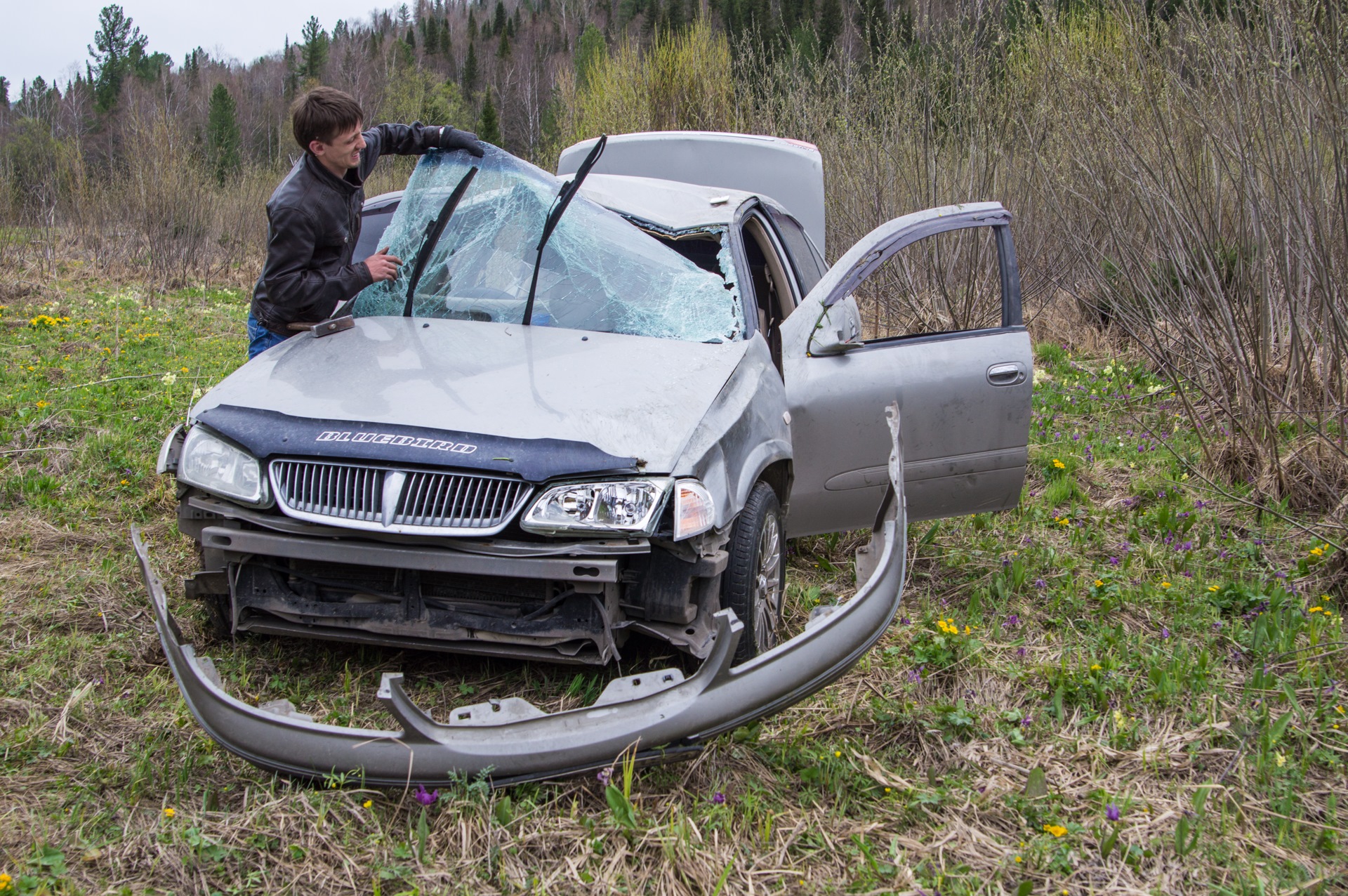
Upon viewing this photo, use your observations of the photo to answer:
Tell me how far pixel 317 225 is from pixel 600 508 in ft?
6.20

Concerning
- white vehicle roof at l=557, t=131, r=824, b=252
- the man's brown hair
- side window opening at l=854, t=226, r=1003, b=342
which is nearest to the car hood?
the man's brown hair

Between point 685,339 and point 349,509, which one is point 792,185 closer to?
point 685,339

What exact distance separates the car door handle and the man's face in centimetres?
271

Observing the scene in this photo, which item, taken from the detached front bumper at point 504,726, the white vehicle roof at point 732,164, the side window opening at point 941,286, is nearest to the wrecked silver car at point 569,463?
the detached front bumper at point 504,726

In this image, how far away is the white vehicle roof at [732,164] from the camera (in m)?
6.47

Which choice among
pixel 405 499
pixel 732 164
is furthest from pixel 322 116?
pixel 732 164

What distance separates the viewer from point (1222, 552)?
4.72m

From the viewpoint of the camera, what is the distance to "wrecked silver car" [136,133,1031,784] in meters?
2.52

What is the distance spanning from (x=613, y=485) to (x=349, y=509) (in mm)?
723

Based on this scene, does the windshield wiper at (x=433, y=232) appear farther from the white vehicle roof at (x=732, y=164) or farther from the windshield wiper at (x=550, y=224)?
the white vehicle roof at (x=732, y=164)

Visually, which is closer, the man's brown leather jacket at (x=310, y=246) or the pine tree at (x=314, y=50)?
the man's brown leather jacket at (x=310, y=246)

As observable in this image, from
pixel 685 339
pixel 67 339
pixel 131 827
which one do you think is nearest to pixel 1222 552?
pixel 685 339

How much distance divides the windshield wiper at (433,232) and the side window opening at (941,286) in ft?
18.5

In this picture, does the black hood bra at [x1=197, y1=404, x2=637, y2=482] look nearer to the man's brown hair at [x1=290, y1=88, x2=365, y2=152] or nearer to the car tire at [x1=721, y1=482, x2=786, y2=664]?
the car tire at [x1=721, y1=482, x2=786, y2=664]
